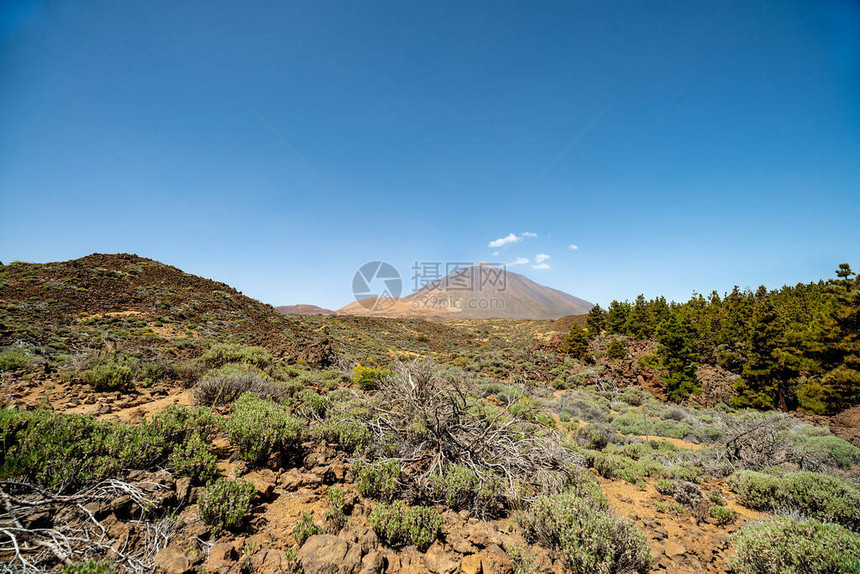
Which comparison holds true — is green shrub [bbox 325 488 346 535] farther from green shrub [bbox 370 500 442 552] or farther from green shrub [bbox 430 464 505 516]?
green shrub [bbox 430 464 505 516]

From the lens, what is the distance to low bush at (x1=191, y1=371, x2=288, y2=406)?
202 inches

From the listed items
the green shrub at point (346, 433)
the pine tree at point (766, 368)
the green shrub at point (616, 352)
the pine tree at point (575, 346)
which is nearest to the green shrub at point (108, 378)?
the green shrub at point (346, 433)

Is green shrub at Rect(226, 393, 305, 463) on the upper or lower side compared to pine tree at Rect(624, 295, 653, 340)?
lower

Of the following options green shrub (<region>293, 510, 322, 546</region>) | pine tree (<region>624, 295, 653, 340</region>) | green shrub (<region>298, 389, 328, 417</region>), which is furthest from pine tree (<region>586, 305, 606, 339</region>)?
green shrub (<region>293, 510, 322, 546</region>)

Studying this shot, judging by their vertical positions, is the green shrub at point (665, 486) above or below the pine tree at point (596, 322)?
below

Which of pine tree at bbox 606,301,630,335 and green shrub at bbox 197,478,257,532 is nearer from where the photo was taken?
green shrub at bbox 197,478,257,532

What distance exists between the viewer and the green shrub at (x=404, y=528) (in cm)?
256

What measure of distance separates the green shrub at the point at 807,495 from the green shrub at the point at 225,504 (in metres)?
6.35

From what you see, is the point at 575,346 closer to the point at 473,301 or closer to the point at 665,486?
the point at 665,486

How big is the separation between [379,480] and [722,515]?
4.40 metres

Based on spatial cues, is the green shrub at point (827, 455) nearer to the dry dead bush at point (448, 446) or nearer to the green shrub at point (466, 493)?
the dry dead bush at point (448, 446)

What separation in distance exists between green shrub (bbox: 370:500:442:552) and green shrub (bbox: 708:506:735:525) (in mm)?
3874

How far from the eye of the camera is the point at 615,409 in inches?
468

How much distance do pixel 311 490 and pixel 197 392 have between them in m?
3.38
